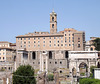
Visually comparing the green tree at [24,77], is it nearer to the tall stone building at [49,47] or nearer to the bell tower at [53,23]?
the tall stone building at [49,47]

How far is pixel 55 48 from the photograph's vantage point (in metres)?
83.2

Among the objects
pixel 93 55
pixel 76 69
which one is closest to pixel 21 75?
pixel 76 69

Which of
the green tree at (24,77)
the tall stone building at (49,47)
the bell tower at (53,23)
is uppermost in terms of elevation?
the bell tower at (53,23)

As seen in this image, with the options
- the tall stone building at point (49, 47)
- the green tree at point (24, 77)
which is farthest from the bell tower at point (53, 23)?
the green tree at point (24, 77)

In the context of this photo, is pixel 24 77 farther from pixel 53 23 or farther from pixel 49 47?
pixel 53 23

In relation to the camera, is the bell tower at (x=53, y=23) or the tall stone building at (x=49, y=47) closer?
the tall stone building at (x=49, y=47)

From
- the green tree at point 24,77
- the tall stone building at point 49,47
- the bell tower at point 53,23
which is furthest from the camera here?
the bell tower at point 53,23

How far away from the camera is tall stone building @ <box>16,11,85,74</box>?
81062mm

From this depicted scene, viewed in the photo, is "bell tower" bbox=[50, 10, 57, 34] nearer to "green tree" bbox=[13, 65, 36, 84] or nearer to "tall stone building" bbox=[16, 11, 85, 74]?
"tall stone building" bbox=[16, 11, 85, 74]

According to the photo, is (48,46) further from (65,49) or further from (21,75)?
(21,75)

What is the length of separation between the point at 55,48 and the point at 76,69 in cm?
1510

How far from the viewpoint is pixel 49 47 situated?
8362 cm

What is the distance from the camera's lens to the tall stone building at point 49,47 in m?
81.1

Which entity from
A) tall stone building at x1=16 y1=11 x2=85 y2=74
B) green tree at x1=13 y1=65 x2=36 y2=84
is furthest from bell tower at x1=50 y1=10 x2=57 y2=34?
green tree at x1=13 y1=65 x2=36 y2=84
